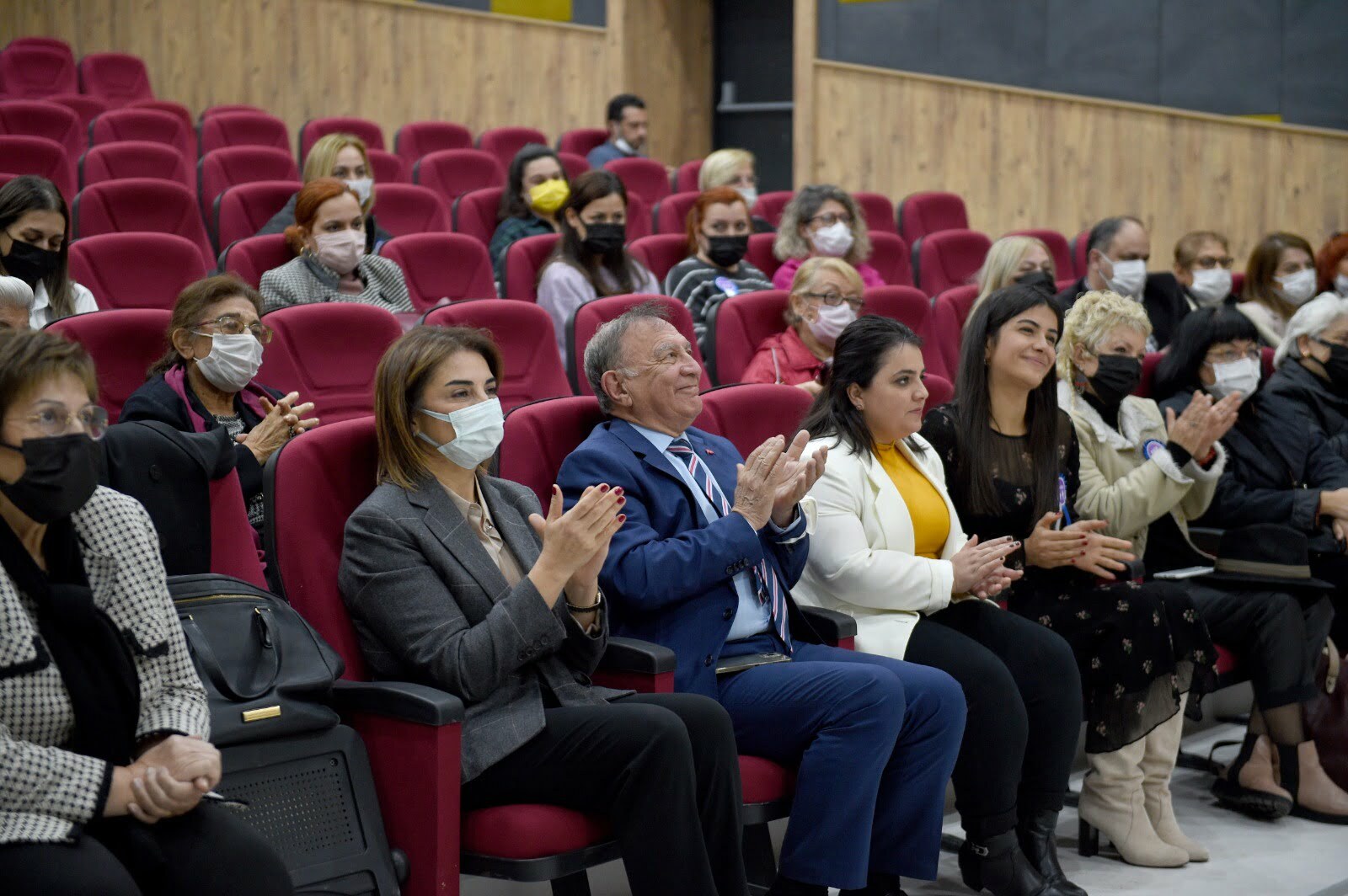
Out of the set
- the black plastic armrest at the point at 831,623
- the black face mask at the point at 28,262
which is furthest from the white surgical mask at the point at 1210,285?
the black face mask at the point at 28,262

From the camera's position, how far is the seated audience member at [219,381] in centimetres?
229

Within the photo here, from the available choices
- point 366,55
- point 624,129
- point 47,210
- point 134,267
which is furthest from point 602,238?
point 366,55

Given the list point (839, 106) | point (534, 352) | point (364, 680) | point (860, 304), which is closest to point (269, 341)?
point (534, 352)

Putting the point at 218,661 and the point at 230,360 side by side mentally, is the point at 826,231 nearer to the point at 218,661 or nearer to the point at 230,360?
the point at 230,360

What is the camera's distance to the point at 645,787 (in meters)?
1.70

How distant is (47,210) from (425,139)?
11.4 feet

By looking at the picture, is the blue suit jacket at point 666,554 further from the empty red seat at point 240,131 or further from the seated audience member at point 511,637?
the empty red seat at point 240,131

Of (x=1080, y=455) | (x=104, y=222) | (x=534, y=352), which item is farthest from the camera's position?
(x=104, y=222)

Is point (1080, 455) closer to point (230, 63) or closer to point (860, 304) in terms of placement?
point (860, 304)

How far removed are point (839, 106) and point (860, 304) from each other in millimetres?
3331

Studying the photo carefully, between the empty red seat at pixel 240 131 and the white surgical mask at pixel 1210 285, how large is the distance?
3.45m

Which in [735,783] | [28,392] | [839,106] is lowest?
[735,783]

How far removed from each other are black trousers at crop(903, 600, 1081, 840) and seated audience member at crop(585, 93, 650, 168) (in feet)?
13.4

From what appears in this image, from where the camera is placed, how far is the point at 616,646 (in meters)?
1.91
